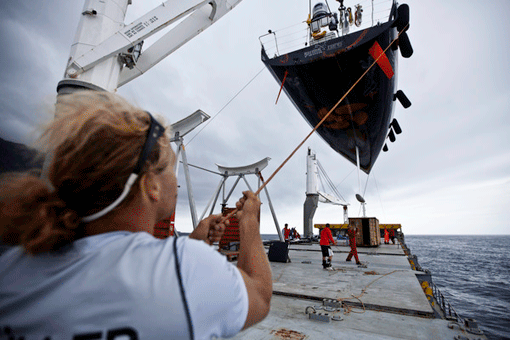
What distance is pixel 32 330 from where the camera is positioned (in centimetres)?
65

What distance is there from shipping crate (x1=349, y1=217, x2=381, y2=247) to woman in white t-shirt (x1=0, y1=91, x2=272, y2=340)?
1758cm

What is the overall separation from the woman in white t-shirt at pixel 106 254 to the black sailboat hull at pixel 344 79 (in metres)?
11.6

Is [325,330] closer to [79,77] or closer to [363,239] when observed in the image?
[79,77]

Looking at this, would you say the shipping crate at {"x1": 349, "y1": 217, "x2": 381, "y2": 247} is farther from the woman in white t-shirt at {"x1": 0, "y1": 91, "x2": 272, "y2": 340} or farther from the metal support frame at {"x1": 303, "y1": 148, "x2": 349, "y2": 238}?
the woman in white t-shirt at {"x1": 0, "y1": 91, "x2": 272, "y2": 340}

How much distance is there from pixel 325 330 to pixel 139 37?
244 inches

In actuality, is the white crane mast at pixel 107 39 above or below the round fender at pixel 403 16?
below

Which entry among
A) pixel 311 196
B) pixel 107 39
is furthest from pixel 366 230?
pixel 107 39

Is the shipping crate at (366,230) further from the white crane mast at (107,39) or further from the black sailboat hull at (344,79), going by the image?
the white crane mast at (107,39)

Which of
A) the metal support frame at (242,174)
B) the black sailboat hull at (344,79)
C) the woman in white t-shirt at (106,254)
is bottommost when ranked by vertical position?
the woman in white t-shirt at (106,254)

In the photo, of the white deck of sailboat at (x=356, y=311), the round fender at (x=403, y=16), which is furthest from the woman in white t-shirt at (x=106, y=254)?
the round fender at (x=403, y=16)

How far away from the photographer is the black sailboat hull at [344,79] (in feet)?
33.8

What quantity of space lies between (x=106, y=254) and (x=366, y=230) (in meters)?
18.6

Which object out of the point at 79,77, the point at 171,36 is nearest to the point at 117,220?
the point at 79,77

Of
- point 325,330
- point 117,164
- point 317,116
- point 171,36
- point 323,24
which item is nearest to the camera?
point 117,164
